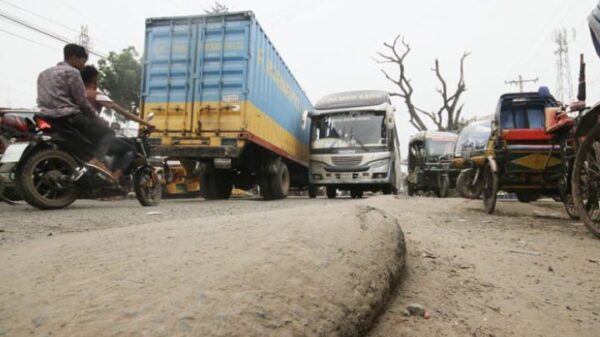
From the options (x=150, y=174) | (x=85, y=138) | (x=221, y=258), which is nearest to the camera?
(x=221, y=258)

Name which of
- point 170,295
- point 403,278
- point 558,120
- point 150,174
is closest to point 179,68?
point 150,174

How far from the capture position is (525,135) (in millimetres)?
5094

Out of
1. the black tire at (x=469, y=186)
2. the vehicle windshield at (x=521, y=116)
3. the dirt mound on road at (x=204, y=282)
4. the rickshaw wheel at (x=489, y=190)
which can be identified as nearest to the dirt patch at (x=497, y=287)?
the dirt mound on road at (x=204, y=282)

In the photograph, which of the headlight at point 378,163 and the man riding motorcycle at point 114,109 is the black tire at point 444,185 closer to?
the headlight at point 378,163

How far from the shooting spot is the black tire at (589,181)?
320cm

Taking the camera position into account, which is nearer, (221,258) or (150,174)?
(221,258)

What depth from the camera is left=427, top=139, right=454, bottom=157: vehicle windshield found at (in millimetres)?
14447

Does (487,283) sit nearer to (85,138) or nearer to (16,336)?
(16,336)

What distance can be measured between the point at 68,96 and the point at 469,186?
6532mm

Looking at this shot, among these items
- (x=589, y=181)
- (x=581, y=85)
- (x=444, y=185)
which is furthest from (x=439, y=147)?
(x=589, y=181)

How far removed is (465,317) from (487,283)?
45cm

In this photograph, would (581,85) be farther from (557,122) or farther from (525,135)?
(525,135)

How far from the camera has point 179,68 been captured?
26.2 ft

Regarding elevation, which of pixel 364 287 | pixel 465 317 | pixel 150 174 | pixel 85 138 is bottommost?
pixel 465 317
